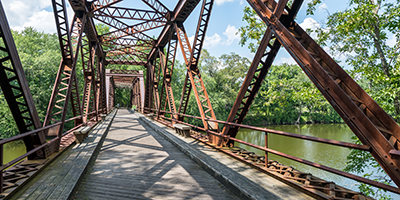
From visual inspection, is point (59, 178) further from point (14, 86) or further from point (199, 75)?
point (199, 75)

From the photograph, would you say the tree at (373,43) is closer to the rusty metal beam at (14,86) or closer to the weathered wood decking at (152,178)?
the weathered wood decking at (152,178)

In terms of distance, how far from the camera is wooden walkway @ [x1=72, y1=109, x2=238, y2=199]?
3609 mm

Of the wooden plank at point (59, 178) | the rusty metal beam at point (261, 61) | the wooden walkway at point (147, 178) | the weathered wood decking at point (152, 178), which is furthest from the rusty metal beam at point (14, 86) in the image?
the rusty metal beam at point (261, 61)

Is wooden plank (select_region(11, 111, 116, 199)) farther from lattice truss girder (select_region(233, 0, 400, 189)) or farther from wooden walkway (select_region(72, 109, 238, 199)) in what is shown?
lattice truss girder (select_region(233, 0, 400, 189))

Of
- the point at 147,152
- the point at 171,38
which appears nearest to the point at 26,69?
the point at 171,38

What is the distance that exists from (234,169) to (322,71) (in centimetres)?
249

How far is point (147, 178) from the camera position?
4367mm

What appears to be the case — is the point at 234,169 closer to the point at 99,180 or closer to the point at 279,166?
the point at 279,166

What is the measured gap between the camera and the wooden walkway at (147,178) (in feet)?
11.8

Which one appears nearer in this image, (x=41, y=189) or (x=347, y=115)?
(x=347, y=115)

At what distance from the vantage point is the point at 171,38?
41.2ft

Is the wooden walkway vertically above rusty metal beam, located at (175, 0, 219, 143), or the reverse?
rusty metal beam, located at (175, 0, 219, 143)

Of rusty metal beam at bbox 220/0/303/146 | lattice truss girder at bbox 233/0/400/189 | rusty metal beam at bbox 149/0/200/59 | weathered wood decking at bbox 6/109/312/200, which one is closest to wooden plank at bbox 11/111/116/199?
weathered wood decking at bbox 6/109/312/200

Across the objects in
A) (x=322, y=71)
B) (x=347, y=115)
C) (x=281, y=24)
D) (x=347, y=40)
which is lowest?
(x=347, y=115)
